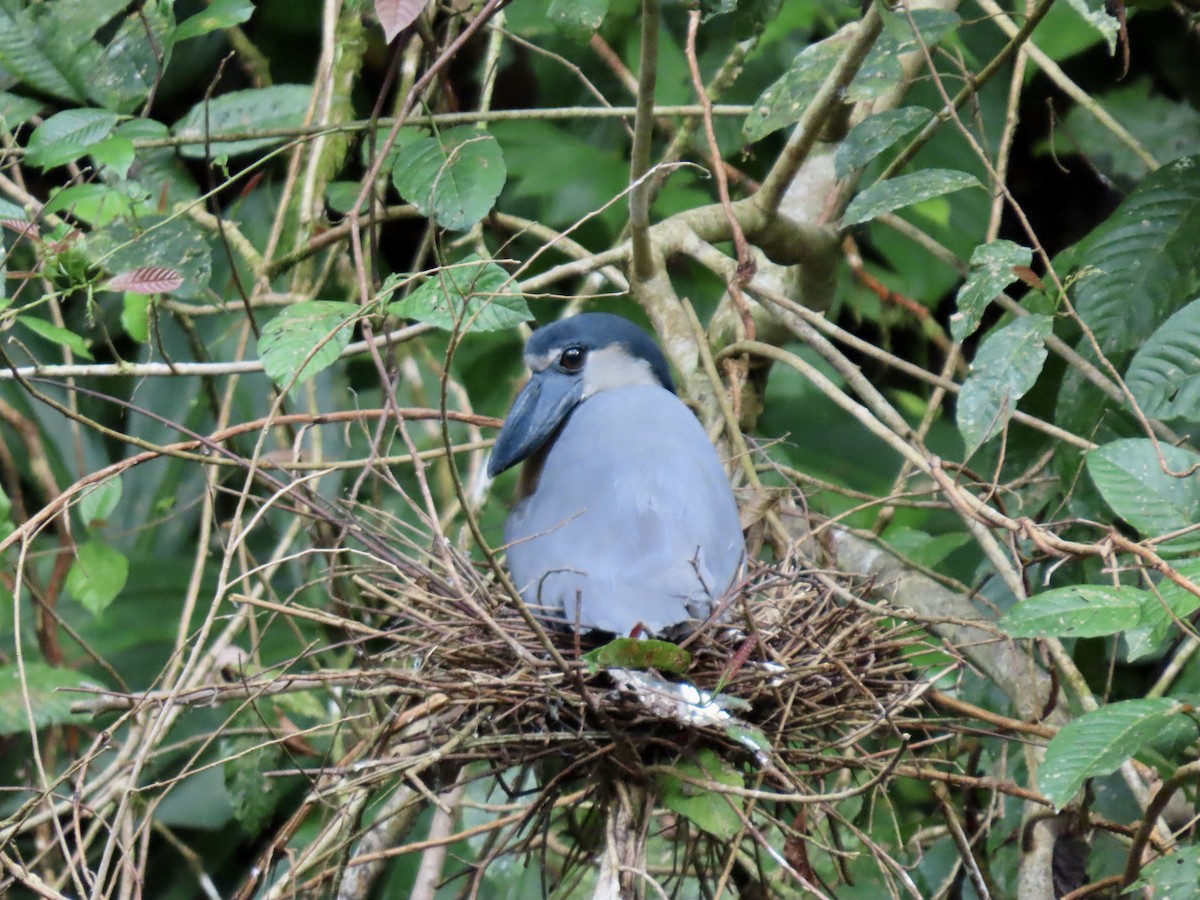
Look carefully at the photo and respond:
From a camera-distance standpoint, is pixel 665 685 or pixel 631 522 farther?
pixel 631 522

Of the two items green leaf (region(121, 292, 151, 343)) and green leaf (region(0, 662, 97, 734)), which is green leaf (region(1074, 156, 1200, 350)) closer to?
green leaf (region(121, 292, 151, 343))

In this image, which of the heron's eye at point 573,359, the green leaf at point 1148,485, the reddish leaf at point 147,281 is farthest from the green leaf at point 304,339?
the green leaf at point 1148,485

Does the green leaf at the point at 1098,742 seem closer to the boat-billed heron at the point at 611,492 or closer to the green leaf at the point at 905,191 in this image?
the boat-billed heron at the point at 611,492

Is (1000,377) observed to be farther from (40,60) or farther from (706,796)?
(40,60)

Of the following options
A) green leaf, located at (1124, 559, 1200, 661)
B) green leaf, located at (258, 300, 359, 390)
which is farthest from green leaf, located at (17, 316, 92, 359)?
green leaf, located at (1124, 559, 1200, 661)

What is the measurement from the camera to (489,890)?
2916 mm

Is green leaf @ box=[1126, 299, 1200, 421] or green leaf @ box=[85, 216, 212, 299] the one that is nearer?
green leaf @ box=[1126, 299, 1200, 421]

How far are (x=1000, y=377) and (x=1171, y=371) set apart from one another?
0.75ft

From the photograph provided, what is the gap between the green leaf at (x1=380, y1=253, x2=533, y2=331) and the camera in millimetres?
1584

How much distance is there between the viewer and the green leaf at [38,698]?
242 centimetres

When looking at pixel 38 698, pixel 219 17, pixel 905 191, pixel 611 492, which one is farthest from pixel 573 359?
pixel 38 698

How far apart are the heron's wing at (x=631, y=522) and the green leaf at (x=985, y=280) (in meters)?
0.47

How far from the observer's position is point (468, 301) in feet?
5.04

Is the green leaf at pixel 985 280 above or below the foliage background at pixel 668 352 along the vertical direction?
above
